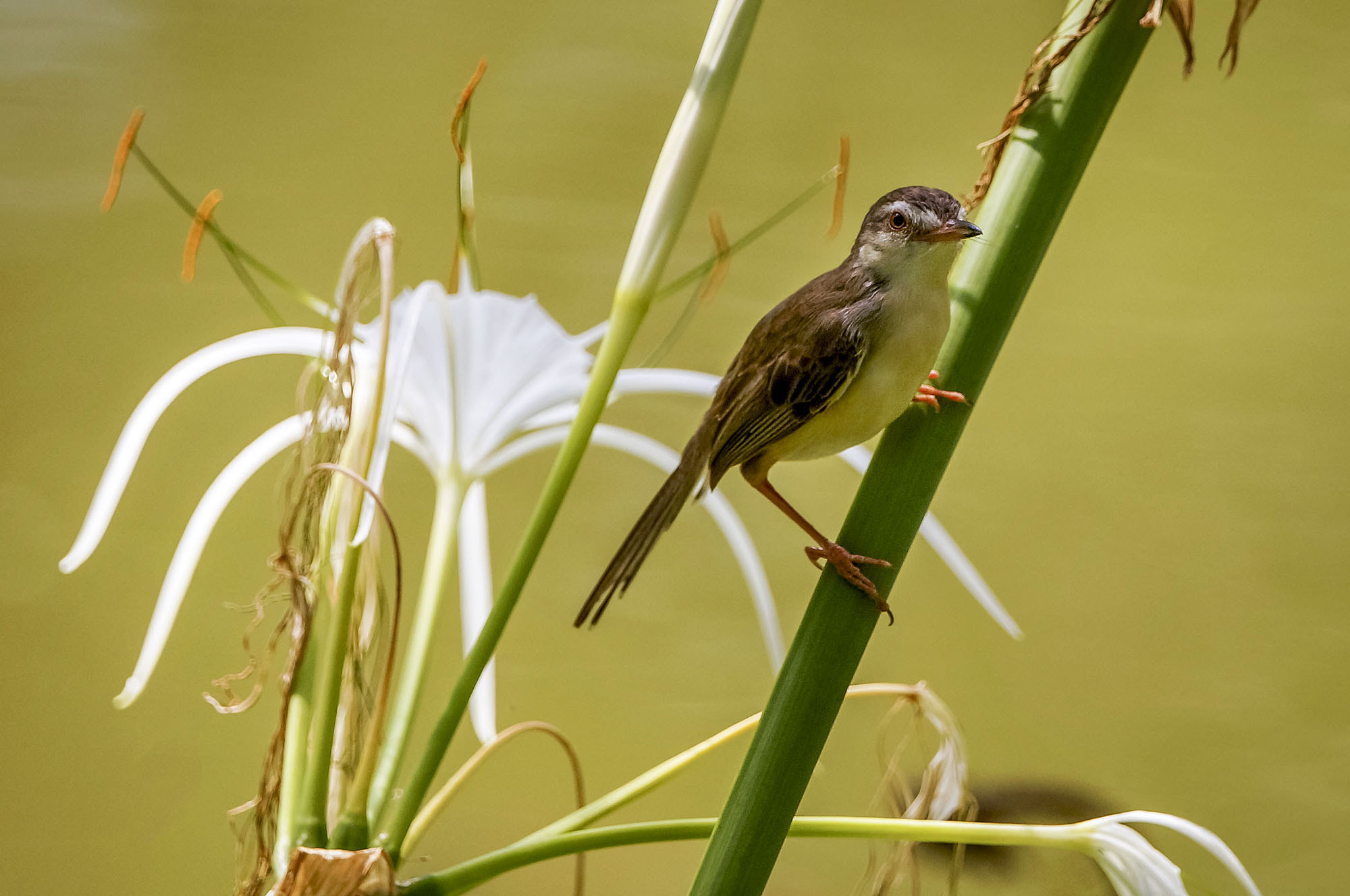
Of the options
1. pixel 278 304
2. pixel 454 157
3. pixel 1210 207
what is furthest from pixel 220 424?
pixel 1210 207

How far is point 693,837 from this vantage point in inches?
16.8

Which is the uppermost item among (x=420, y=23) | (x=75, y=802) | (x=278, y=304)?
(x=420, y=23)

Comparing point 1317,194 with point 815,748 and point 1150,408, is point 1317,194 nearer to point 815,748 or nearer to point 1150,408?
point 1150,408

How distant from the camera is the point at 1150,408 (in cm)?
101

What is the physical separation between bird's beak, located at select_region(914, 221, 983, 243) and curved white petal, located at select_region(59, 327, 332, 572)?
319 millimetres

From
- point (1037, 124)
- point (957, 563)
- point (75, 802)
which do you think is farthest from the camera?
point (75, 802)

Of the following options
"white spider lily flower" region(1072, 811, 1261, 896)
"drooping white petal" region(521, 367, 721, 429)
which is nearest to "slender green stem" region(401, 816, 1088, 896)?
"white spider lily flower" region(1072, 811, 1261, 896)

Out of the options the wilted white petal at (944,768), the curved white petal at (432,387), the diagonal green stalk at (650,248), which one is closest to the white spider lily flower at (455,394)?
the curved white petal at (432,387)

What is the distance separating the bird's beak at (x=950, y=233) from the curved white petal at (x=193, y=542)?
0.36 metres

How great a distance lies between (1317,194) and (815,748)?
964 mm

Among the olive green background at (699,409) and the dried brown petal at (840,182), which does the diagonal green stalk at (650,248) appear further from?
the olive green background at (699,409)

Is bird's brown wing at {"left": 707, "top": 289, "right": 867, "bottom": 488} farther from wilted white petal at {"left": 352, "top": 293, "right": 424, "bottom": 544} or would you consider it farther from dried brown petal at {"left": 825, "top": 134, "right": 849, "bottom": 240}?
wilted white petal at {"left": 352, "top": 293, "right": 424, "bottom": 544}

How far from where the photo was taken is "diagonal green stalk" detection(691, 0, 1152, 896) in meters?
0.36

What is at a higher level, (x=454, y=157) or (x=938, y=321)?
(x=454, y=157)
